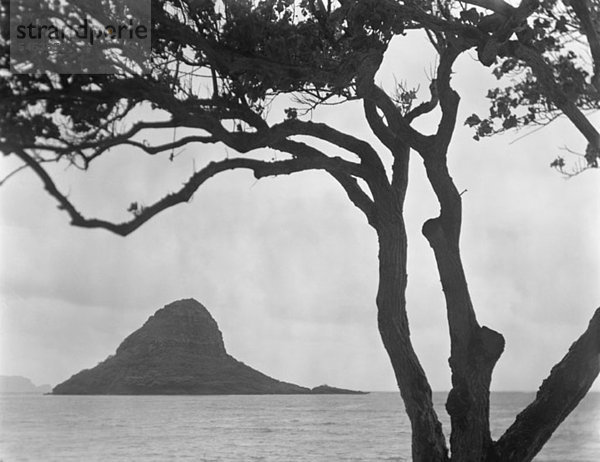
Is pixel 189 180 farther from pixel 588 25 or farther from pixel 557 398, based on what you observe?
pixel 557 398

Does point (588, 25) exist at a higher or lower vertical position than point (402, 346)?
higher

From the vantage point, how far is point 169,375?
6117 inches

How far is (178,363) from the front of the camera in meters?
159

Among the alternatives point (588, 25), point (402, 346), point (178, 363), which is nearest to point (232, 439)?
point (402, 346)

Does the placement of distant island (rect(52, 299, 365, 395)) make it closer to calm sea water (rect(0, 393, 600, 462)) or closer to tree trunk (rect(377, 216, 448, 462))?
calm sea water (rect(0, 393, 600, 462))

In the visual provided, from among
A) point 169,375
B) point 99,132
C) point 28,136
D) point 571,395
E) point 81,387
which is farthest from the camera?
point 81,387

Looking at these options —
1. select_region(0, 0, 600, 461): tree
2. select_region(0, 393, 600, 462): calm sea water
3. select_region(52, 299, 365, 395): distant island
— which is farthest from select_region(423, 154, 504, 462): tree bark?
select_region(52, 299, 365, 395): distant island

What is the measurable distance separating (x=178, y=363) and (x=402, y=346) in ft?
509

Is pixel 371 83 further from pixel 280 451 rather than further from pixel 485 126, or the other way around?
pixel 280 451

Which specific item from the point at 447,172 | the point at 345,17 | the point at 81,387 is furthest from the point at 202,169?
the point at 81,387

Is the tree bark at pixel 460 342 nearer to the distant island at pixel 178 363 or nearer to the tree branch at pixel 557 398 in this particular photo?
the tree branch at pixel 557 398

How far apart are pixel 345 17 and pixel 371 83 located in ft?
3.40

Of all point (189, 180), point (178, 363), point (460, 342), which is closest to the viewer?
point (189, 180)

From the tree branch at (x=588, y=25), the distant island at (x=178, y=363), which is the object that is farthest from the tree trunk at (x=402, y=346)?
the distant island at (x=178, y=363)
